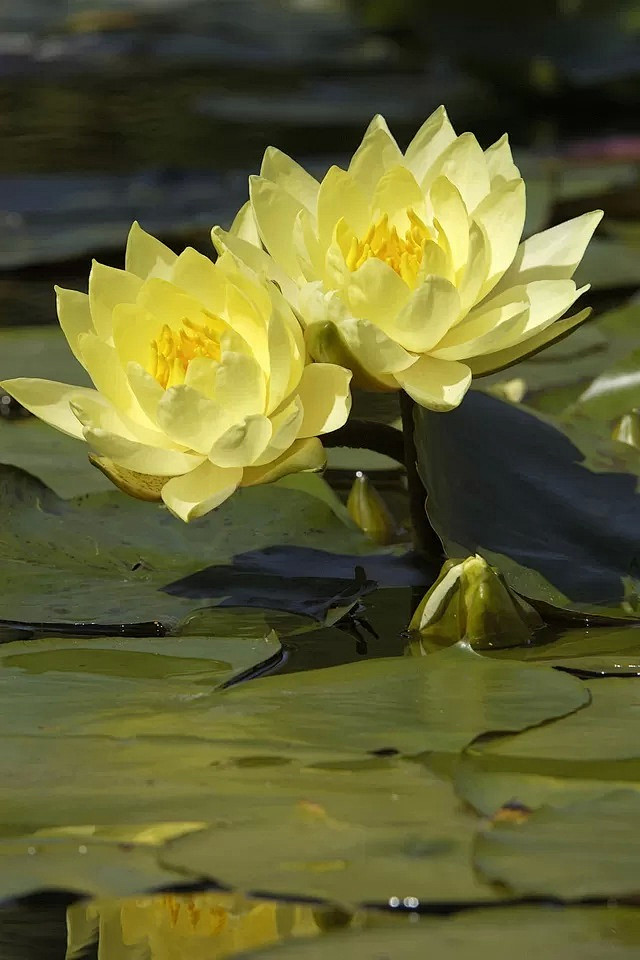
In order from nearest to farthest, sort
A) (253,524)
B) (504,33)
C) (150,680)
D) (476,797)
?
1. (476,797)
2. (150,680)
3. (253,524)
4. (504,33)

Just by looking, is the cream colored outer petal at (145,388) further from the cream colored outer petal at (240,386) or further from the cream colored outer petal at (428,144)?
the cream colored outer petal at (428,144)

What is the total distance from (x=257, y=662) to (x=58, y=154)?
9.41ft

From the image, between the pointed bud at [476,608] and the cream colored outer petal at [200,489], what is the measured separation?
198 mm

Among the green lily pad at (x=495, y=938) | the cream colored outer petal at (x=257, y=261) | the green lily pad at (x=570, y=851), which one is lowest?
the green lily pad at (x=495, y=938)

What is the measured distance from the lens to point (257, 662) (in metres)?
1.04

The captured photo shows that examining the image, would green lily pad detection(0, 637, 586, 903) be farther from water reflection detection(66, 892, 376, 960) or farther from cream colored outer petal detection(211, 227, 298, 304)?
cream colored outer petal detection(211, 227, 298, 304)

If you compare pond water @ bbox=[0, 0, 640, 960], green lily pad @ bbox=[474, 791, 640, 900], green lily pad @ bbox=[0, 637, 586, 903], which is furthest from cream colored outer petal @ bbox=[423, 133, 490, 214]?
green lily pad @ bbox=[474, 791, 640, 900]

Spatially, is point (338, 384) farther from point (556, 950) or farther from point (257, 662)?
point (556, 950)

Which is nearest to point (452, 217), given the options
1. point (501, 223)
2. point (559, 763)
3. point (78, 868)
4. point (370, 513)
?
point (501, 223)

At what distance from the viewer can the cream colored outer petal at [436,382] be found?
43.4 inches

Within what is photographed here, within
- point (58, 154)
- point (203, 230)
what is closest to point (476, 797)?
point (203, 230)

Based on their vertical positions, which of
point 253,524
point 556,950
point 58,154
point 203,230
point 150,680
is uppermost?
point 58,154

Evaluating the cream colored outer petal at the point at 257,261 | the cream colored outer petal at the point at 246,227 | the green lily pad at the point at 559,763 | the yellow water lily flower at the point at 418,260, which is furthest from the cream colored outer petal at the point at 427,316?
the green lily pad at the point at 559,763

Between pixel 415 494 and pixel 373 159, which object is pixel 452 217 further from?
pixel 415 494
